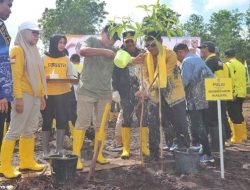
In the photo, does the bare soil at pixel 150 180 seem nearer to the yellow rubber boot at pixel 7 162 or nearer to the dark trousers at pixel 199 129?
the yellow rubber boot at pixel 7 162

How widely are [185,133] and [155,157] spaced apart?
587mm

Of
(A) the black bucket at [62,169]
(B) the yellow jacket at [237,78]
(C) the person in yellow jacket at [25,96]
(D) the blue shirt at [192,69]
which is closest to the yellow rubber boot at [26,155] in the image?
(C) the person in yellow jacket at [25,96]

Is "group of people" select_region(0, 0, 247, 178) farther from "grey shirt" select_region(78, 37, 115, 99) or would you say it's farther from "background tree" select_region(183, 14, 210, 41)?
"background tree" select_region(183, 14, 210, 41)

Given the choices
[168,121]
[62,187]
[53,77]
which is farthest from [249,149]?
[62,187]

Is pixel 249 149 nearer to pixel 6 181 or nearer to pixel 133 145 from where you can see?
pixel 133 145

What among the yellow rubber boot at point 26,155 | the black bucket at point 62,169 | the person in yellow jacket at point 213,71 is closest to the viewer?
the black bucket at point 62,169

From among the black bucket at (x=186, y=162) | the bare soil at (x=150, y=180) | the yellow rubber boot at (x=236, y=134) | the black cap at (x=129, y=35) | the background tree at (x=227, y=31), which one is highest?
the background tree at (x=227, y=31)

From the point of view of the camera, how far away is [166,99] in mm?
6109

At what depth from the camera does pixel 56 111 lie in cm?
652

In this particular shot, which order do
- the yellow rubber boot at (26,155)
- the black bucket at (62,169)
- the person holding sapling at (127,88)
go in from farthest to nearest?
1. the person holding sapling at (127,88)
2. the yellow rubber boot at (26,155)
3. the black bucket at (62,169)

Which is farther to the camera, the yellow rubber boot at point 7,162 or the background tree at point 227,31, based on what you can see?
the background tree at point 227,31

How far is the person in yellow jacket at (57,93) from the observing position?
6523 millimetres

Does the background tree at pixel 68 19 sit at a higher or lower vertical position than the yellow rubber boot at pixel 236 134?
higher

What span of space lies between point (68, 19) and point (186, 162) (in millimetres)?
41104
